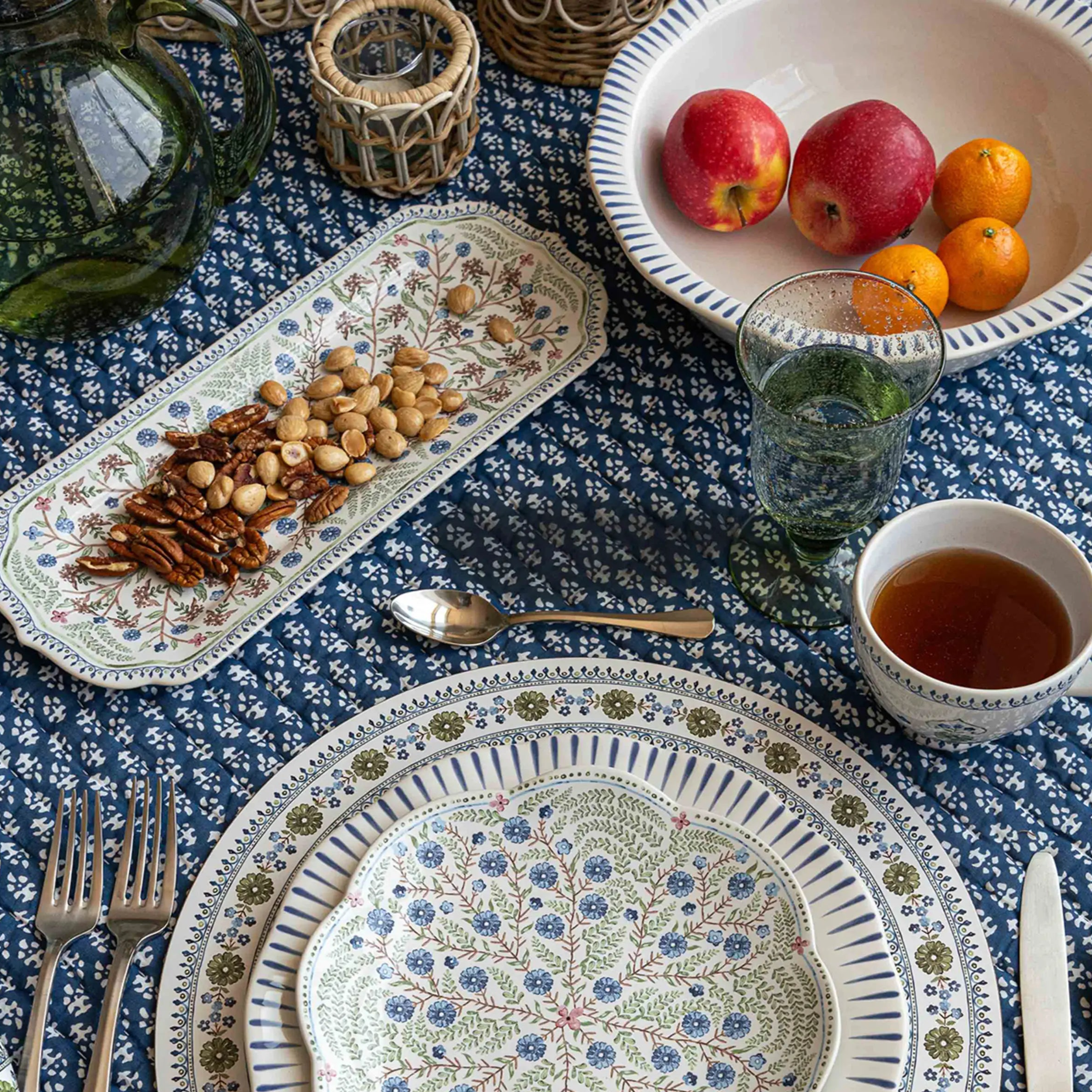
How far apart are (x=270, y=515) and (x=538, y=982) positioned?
361mm

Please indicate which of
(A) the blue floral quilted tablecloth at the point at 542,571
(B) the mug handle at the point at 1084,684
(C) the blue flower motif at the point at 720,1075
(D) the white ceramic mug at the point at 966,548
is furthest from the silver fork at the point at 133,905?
(B) the mug handle at the point at 1084,684

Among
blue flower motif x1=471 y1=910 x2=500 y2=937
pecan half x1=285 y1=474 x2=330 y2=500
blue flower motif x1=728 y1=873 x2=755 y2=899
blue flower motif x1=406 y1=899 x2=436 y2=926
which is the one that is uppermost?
pecan half x1=285 y1=474 x2=330 y2=500

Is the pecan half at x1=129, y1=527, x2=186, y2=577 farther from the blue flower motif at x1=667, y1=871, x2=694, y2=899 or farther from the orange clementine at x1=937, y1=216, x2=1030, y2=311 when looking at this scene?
the orange clementine at x1=937, y1=216, x2=1030, y2=311

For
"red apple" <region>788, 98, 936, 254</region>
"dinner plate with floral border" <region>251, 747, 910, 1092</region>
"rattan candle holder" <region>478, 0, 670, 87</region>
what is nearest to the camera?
"dinner plate with floral border" <region>251, 747, 910, 1092</region>

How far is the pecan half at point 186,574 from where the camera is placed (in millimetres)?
844

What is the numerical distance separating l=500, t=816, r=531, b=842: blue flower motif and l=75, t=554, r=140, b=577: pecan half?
31 cm

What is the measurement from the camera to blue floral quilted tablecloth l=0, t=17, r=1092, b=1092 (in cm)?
Answer: 75

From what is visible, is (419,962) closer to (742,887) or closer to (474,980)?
(474,980)

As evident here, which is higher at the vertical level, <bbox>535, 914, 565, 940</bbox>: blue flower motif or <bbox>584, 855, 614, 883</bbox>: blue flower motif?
<bbox>584, 855, 614, 883</bbox>: blue flower motif

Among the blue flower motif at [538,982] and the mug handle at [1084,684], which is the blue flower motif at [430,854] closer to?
the blue flower motif at [538,982]

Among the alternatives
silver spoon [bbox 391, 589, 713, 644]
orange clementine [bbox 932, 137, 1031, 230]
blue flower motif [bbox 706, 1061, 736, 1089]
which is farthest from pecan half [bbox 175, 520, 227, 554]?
orange clementine [bbox 932, 137, 1031, 230]

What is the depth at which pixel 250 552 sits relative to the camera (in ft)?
2.81

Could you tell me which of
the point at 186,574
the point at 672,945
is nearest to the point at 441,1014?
the point at 672,945

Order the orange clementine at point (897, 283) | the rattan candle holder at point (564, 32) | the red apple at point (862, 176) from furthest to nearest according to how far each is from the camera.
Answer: the rattan candle holder at point (564, 32) < the red apple at point (862, 176) < the orange clementine at point (897, 283)
